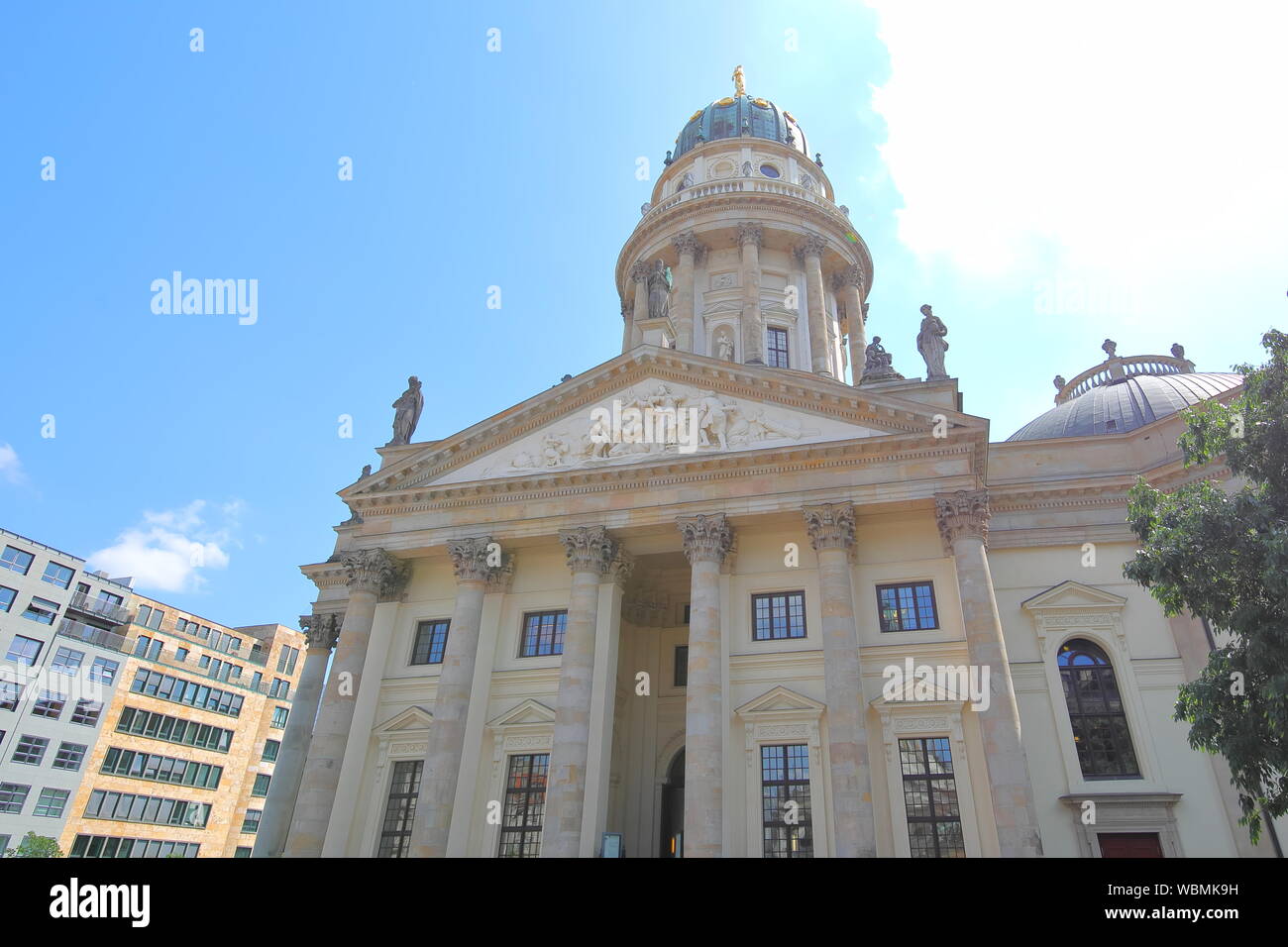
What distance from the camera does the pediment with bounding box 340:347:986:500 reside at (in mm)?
24672

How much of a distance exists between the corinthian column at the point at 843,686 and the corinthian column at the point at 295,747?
1782cm

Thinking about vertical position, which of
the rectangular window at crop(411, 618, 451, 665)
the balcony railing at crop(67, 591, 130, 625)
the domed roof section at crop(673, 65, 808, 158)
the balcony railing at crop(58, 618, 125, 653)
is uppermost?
the domed roof section at crop(673, 65, 808, 158)

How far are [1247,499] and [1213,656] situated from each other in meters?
3.00

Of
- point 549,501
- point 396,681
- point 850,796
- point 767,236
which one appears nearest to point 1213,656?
point 850,796

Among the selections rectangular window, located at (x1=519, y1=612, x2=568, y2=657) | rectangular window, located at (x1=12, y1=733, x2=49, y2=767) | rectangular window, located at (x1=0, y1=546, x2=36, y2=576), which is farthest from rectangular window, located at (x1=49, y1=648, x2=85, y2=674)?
rectangular window, located at (x1=519, y1=612, x2=568, y2=657)

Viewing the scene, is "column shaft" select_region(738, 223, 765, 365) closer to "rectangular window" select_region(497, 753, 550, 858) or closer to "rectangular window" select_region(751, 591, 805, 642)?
"rectangular window" select_region(751, 591, 805, 642)

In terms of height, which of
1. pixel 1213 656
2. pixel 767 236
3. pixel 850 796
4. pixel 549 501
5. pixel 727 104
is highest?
pixel 727 104

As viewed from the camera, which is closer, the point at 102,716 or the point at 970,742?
the point at 970,742

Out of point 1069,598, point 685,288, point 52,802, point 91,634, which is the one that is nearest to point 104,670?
point 91,634

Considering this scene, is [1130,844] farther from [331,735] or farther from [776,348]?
[776,348]

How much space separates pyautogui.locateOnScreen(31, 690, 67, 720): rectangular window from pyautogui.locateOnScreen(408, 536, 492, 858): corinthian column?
Result: 36.9 metres

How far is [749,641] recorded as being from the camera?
78.6 ft

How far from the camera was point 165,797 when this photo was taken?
52781 mm

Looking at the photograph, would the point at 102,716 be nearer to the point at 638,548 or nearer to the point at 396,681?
the point at 396,681
